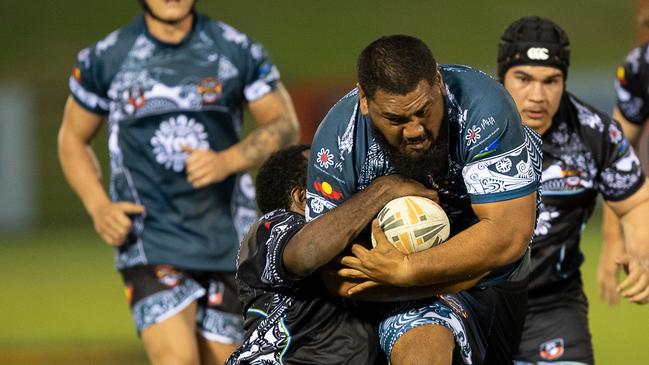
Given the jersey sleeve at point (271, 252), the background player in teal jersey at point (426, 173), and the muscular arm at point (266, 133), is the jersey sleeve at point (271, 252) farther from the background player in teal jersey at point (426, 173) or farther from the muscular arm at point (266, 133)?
the muscular arm at point (266, 133)

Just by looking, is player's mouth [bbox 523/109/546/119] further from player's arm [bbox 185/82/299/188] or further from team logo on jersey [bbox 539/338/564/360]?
player's arm [bbox 185/82/299/188]

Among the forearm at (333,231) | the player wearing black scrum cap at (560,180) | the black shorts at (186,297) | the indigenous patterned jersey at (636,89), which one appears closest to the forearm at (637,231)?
the player wearing black scrum cap at (560,180)

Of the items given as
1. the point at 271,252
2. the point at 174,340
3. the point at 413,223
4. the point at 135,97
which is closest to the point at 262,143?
the point at 135,97

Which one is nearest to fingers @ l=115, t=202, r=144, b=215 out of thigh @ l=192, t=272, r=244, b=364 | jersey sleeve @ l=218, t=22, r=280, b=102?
thigh @ l=192, t=272, r=244, b=364

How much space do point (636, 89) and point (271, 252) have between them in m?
3.03

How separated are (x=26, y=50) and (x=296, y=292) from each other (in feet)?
67.1

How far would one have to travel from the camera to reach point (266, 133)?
297 inches

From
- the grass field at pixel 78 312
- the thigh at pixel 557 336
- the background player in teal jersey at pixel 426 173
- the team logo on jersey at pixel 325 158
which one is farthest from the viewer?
the grass field at pixel 78 312

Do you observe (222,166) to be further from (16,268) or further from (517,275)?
(16,268)

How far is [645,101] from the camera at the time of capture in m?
7.42

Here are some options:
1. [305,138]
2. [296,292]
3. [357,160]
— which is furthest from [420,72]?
[305,138]

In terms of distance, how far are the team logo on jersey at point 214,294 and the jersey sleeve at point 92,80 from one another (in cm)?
120

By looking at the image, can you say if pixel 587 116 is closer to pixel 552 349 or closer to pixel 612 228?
pixel 612 228

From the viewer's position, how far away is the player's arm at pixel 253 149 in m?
7.35
